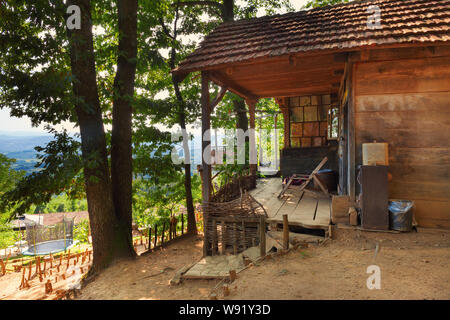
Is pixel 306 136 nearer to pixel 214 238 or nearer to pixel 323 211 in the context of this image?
pixel 323 211

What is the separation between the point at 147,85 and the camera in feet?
38.9

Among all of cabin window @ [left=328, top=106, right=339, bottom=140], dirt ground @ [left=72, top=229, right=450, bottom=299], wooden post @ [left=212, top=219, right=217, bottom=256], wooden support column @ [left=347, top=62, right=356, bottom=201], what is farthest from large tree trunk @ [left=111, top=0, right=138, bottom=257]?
cabin window @ [left=328, top=106, right=339, bottom=140]

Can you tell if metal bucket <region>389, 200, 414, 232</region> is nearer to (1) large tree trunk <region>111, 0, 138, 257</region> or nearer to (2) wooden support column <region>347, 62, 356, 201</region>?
(2) wooden support column <region>347, 62, 356, 201</region>

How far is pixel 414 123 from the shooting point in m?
5.57

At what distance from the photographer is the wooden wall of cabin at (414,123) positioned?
545 cm

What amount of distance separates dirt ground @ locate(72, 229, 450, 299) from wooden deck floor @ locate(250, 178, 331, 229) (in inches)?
23.5

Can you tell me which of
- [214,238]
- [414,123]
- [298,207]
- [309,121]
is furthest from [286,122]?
[214,238]

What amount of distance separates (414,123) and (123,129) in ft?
22.8

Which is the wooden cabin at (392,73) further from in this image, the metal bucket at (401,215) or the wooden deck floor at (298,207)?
the wooden deck floor at (298,207)

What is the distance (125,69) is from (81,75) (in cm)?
138

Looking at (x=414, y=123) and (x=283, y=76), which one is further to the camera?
(x=283, y=76)

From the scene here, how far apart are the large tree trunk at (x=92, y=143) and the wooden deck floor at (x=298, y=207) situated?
13.4 ft

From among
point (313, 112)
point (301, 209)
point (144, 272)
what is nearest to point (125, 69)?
point (144, 272)

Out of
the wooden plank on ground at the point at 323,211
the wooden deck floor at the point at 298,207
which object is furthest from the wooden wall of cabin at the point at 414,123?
the wooden deck floor at the point at 298,207
